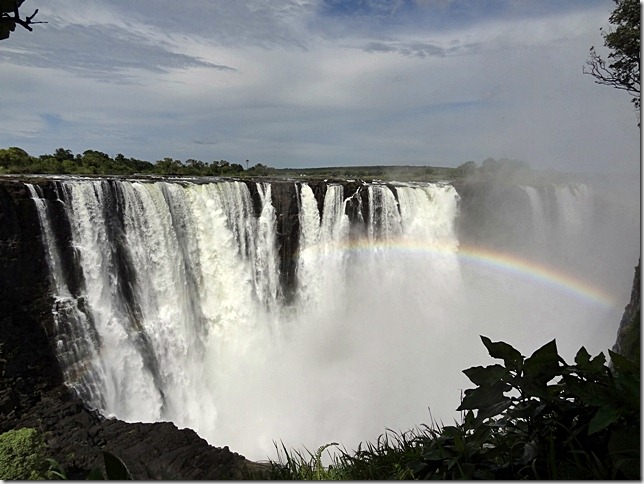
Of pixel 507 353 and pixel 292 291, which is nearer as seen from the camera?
pixel 507 353

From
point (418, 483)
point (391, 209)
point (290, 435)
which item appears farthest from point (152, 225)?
point (418, 483)

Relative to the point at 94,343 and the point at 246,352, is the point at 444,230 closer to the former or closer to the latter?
the point at 246,352

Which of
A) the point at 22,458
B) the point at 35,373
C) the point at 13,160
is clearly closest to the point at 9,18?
the point at 22,458

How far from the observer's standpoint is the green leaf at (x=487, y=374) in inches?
43.1

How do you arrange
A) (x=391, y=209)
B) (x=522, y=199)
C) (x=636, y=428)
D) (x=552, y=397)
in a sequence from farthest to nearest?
(x=522, y=199), (x=391, y=209), (x=552, y=397), (x=636, y=428)

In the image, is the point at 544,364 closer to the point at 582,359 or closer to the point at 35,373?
the point at 582,359

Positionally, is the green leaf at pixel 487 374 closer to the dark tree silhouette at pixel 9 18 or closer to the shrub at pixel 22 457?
the dark tree silhouette at pixel 9 18

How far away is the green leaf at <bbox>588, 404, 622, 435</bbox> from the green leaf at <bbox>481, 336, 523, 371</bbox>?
20 cm

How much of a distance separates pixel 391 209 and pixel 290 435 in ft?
25.9

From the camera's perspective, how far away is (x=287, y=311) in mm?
14031

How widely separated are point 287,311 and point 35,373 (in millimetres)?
7101

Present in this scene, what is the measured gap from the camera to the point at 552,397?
109 cm

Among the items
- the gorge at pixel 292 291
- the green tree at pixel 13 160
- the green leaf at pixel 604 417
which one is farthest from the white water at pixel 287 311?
the green tree at pixel 13 160

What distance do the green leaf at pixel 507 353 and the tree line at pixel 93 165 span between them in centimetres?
1884
